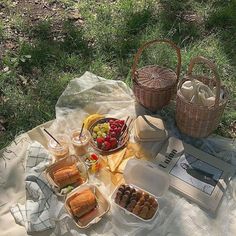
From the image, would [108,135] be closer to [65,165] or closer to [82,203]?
→ [65,165]

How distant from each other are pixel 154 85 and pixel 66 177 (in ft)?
3.23

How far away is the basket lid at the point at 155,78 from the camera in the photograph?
3.21 m

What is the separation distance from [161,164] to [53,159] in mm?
794

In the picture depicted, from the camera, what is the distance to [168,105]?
3.46m

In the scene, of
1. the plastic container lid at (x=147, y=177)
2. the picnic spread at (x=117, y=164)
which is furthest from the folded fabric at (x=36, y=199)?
the plastic container lid at (x=147, y=177)

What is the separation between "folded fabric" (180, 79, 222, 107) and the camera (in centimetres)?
299

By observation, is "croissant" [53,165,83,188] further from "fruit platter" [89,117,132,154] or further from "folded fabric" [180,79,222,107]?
"folded fabric" [180,79,222,107]

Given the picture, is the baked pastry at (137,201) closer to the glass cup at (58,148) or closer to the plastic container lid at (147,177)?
the plastic container lid at (147,177)

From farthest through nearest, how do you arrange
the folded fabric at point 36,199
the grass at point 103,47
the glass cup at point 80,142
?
the grass at point 103,47 → the glass cup at point 80,142 → the folded fabric at point 36,199

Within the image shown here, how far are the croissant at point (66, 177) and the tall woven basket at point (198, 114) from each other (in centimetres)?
89

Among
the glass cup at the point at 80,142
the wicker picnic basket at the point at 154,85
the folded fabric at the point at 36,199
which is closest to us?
the folded fabric at the point at 36,199

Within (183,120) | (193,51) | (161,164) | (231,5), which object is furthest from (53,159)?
(231,5)

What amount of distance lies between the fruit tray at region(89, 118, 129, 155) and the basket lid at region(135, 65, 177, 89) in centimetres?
35

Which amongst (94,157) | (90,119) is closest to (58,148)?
(94,157)
